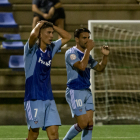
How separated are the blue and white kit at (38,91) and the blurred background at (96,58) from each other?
3.41m

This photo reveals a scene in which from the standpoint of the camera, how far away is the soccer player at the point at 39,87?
124 inches

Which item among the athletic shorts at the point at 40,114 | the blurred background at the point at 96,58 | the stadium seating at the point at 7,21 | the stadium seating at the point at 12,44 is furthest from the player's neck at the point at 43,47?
the stadium seating at the point at 7,21

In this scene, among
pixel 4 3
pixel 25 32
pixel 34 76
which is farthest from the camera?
pixel 4 3

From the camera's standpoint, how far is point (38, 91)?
320cm

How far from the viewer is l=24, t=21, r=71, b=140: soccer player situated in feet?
10.4

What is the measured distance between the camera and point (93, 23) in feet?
20.8

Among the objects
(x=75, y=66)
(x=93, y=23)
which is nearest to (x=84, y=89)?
(x=75, y=66)

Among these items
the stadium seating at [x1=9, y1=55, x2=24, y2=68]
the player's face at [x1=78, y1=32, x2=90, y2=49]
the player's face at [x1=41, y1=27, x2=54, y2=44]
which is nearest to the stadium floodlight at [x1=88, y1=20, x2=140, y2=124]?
the stadium seating at [x1=9, y1=55, x2=24, y2=68]

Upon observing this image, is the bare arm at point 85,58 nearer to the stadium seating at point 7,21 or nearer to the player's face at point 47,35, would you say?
the player's face at point 47,35

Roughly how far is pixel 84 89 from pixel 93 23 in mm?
2591

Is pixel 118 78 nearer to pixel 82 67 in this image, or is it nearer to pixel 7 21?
pixel 7 21

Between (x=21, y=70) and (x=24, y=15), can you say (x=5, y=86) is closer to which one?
(x=21, y=70)

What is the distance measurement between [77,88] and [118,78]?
3.51 meters

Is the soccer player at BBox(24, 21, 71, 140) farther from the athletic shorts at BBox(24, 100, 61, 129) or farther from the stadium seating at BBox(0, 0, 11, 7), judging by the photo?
the stadium seating at BBox(0, 0, 11, 7)
